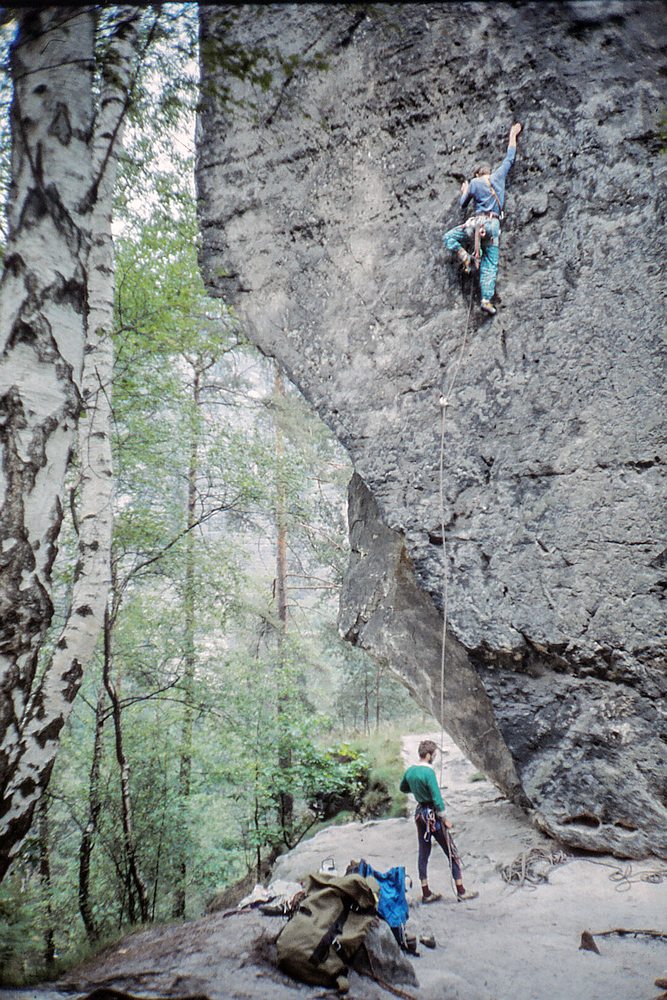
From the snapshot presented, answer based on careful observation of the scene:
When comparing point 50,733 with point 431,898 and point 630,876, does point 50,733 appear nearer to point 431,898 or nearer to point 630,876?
point 431,898

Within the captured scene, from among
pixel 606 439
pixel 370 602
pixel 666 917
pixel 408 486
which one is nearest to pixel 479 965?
pixel 666 917

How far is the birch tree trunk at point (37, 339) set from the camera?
2207mm

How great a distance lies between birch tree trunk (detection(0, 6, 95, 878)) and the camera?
7.24 feet

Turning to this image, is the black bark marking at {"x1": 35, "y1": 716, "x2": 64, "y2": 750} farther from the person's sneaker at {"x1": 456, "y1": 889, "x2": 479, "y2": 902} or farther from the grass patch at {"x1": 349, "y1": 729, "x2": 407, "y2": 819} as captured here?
the grass patch at {"x1": 349, "y1": 729, "x2": 407, "y2": 819}

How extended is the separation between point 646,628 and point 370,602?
8.64 feet

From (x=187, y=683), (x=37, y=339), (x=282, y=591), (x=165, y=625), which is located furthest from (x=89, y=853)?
(x=282, y=591)

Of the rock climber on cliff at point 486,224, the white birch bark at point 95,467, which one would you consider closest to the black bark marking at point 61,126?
the white birch bark at point 95,467

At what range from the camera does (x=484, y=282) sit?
4609 mm

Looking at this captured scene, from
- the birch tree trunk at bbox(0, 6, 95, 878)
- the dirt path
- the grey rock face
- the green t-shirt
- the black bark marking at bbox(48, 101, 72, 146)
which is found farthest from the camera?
the green t-shirt

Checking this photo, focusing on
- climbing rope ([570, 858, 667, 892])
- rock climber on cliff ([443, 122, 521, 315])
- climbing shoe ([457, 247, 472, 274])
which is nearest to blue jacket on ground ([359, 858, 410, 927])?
climbing rope ([570, 858, 667, 892])

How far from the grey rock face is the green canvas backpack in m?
1.90

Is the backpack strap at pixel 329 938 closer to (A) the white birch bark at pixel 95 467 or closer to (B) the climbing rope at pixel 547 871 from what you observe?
(A) the white birch bark at pixel 95 467

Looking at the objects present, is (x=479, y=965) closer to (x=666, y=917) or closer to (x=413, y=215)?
(x=666, y=917)

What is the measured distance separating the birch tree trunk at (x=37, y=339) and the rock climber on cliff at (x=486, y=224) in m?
3.12
